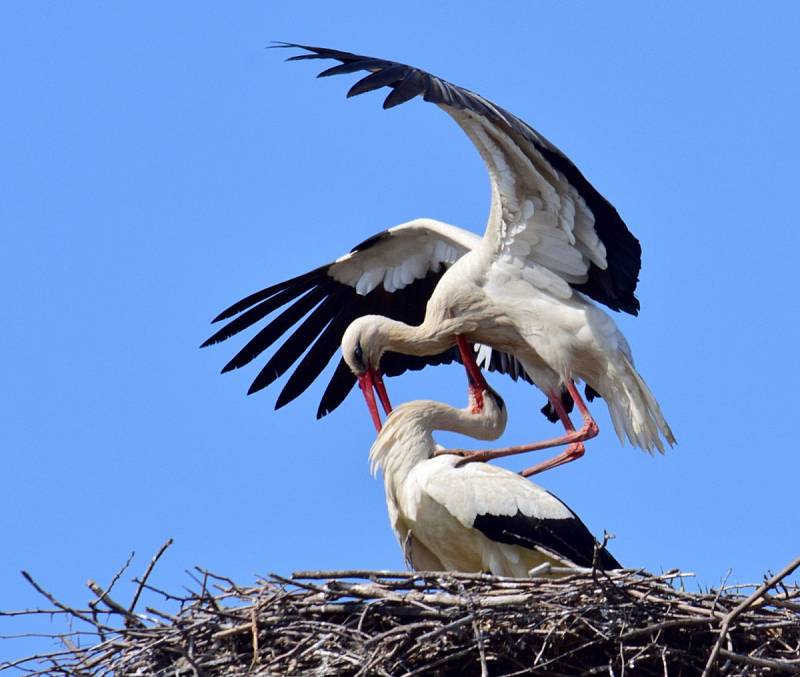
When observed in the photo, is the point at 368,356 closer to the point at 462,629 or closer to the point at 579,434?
the point at 579,434

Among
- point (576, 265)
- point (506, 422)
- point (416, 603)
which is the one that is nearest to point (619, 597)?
point (416, 603)

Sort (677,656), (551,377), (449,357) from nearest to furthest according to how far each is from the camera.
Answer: (677,656), (551,377), (449,357)

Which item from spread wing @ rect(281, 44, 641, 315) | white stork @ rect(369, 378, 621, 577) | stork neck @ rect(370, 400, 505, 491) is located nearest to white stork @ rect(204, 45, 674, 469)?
spread wing @ rect(281, 44, 641, 315)

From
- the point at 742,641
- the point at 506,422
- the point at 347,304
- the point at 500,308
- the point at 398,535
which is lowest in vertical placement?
the point at 742,641

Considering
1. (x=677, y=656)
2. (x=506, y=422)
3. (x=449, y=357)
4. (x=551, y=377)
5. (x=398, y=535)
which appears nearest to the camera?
(x=677, y=656)

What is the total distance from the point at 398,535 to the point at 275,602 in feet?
4.64

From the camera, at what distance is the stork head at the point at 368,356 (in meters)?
10.6

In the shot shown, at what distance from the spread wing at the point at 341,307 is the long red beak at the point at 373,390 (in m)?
1.09

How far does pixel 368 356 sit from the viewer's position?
10.6 meters

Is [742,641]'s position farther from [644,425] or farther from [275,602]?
[644,425]

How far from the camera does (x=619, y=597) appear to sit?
777 centimetres

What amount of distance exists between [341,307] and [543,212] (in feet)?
6.70

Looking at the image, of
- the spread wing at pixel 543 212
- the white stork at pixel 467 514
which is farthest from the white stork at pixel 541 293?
the white stork at pixel 467 514

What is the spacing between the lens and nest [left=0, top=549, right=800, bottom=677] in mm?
7691
